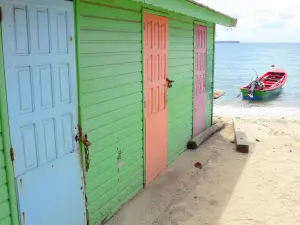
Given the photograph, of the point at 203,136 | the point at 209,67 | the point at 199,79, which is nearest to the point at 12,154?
the point at 203,136

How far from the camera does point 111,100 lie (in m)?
4.54

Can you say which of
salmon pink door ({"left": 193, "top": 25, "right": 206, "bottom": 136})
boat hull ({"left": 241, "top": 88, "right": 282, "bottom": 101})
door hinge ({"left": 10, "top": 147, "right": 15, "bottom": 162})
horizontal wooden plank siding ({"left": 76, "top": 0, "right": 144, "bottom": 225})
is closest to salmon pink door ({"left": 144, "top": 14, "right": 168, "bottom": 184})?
horizontal wooden plank siding ({"left": 76, "top": 0, "right": 144, "bottom": 225})

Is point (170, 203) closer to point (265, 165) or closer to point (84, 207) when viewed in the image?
point (84, 207)

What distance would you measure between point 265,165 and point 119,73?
147 inches

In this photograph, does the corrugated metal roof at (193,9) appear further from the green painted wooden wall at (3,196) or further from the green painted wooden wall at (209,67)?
the green painted wooden wall at (3,196)

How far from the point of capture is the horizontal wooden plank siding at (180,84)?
21.9 ft

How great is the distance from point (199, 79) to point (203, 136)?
1361mm

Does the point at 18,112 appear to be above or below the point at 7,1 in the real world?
below

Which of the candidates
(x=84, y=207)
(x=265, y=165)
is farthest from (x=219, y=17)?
(x=84, y=207)

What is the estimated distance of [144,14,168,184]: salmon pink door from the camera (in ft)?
18.3

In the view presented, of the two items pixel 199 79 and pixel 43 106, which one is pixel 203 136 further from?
pixel 43 106

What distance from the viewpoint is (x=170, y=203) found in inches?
202

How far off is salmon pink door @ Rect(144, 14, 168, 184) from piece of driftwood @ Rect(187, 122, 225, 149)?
4.59 ft

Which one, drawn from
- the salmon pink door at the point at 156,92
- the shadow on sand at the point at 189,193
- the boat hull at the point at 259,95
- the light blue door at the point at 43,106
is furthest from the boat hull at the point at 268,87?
the light blue door at the point at 43,106
